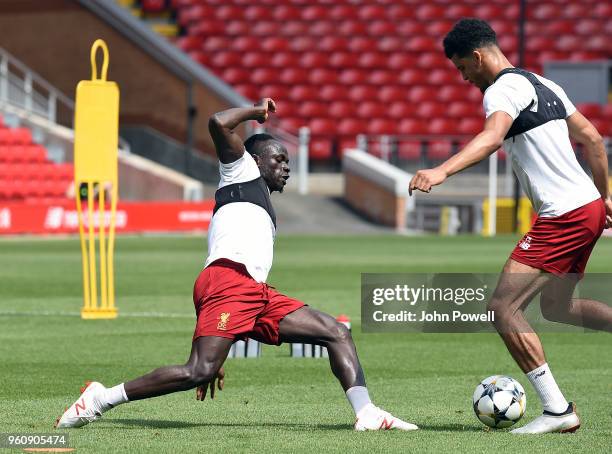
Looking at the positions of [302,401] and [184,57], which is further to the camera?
[184,57]

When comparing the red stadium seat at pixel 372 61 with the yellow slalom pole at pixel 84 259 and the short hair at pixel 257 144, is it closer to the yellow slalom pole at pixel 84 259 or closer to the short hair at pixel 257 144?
the yellow slalom pole at pixel 84 259

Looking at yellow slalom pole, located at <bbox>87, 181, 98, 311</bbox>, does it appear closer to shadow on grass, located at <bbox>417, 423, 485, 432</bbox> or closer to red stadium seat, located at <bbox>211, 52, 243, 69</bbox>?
shadow on grass, located at <bbox>417, 423, 485, 432</bbox>

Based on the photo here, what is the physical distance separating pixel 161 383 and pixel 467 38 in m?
2.50

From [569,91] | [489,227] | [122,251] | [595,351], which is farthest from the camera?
[569,91]

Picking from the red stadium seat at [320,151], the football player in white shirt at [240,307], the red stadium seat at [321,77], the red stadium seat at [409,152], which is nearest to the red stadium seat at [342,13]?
the red stadium seat at [321,77]

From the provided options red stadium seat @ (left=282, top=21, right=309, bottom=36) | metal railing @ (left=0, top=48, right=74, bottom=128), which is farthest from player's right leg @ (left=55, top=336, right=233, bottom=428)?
red stadium seat @ (left=282, top=21, right=309, bottom=36)

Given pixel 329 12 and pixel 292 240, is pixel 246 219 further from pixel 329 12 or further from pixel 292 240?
pixel 329 12

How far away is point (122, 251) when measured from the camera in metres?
28.0

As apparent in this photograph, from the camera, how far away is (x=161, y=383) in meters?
7.80

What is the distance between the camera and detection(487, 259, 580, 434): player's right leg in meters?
7.80

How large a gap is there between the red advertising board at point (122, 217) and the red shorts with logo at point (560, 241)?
25.2m

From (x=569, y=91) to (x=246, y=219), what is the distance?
36.3m

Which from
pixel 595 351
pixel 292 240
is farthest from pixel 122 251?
pixel 595 351

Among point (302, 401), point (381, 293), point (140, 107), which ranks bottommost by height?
point (302, 401)
